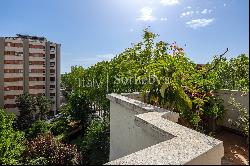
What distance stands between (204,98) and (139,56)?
1062 centimetres

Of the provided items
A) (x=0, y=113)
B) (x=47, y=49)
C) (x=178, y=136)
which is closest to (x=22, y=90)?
(x=47, y=49)

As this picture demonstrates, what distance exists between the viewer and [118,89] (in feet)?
109

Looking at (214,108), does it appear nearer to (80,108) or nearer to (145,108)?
(145,108)

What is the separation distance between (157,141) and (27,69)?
64.1 metres

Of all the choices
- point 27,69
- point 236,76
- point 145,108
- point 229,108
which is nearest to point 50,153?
point 229,108

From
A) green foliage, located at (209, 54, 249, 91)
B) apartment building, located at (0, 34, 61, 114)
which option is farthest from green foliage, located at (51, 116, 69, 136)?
green foliage, located at (209, 54, 249, 91)

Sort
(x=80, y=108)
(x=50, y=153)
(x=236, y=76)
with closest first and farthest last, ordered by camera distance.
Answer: (x=236, y=76) → (x=50, y=153) → (x=80, y=108)

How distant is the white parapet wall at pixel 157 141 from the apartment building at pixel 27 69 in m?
57.0

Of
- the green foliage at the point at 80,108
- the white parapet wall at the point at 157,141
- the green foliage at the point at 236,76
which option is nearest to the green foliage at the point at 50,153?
the white parapet wall at the point at 157,141

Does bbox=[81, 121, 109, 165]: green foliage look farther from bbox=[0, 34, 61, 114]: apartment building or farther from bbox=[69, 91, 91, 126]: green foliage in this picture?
bbox=[0, 34, 61, 114]: apartment building

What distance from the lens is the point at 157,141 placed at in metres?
5.34

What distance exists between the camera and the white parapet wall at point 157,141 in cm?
368

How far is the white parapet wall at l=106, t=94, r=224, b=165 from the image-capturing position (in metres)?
3.68

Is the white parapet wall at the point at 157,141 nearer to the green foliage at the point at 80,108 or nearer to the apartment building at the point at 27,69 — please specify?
the green foliage at the point at 80,108
